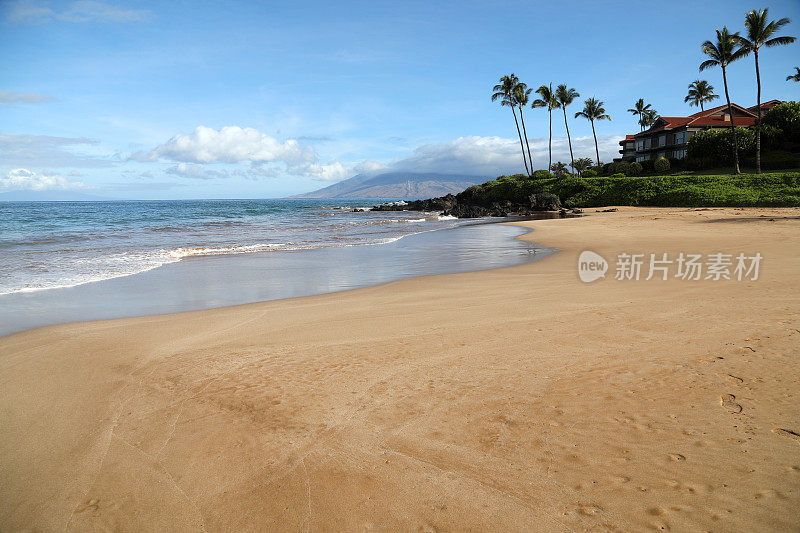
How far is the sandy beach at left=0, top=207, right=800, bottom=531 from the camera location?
9.11ft

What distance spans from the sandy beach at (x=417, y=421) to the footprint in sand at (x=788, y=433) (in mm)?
41

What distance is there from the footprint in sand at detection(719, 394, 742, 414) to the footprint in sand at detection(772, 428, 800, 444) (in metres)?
0.32

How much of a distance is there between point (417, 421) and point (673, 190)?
3910cm

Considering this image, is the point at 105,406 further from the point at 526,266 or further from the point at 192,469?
the point at 526,266

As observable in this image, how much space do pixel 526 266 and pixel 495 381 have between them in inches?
326

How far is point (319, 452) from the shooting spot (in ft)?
11.2

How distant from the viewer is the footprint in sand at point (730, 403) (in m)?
3.59

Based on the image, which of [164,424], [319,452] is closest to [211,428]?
[164,424]

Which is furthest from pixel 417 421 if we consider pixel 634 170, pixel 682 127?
pixel 682 127

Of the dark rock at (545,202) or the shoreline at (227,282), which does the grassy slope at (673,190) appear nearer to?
the dark rock at (545,202)

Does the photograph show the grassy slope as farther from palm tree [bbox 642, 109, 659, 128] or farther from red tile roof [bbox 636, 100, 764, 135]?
palm tree [bbox 642, 109, 659, 128]

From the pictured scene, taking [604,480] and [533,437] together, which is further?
[533,437]

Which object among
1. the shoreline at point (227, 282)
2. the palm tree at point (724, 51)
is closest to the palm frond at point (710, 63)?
the palm tree at point (724, 51)

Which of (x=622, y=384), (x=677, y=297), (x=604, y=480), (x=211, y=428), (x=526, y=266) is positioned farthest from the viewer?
(x=526, y=266)
